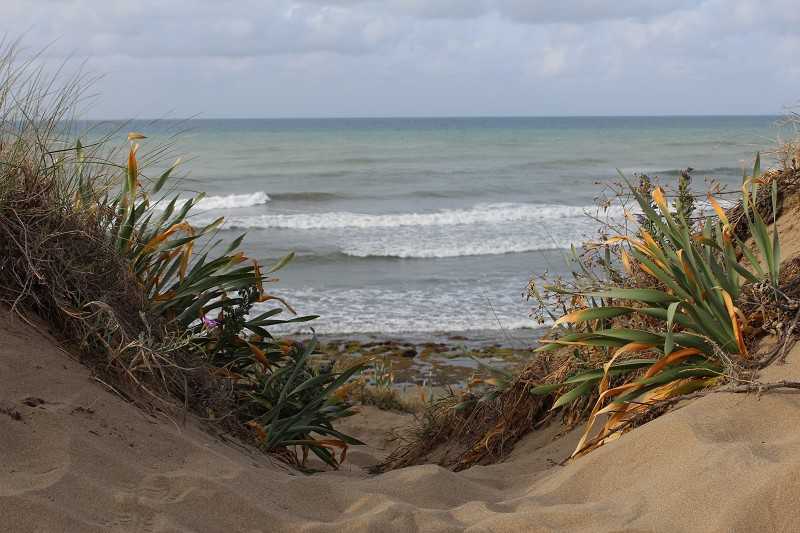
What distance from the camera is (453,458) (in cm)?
459

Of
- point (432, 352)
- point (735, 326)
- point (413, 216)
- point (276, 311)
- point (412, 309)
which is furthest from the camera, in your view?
point (413, 216)

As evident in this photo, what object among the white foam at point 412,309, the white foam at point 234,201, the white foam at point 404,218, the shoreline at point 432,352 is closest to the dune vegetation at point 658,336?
the shoreline at point 432,352

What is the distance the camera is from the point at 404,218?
21312 millimetres

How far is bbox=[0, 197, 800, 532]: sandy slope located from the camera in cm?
240

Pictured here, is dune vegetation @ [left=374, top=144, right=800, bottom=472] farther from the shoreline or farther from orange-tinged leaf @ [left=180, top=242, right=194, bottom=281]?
the shoreline

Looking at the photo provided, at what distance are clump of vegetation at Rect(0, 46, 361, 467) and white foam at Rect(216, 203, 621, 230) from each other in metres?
16.1

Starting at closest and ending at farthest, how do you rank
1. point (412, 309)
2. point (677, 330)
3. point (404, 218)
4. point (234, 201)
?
point (677, 330)
point (412, 309)
point (404, 218)
point (234, 201)

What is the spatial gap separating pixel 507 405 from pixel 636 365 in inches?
42.2

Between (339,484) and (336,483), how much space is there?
0.03 meters

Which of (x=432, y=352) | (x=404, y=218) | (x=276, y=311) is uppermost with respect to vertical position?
(x=276, y=311)

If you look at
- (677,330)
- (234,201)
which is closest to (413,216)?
(234,201)

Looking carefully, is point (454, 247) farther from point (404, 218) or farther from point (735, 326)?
point (735, 326)

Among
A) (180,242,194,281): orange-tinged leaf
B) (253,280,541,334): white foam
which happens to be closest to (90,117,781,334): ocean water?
(253,280,541,334): white foam

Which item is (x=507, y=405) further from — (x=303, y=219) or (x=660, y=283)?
(x=303, y=219)
